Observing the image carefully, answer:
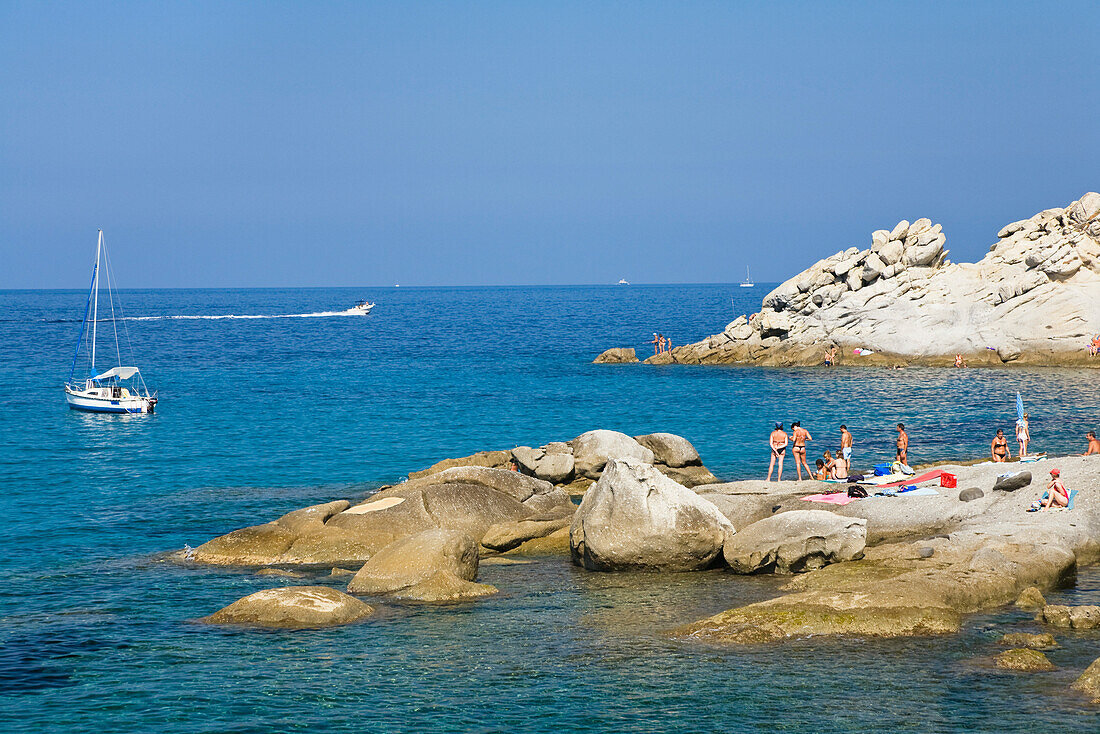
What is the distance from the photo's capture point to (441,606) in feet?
69.9

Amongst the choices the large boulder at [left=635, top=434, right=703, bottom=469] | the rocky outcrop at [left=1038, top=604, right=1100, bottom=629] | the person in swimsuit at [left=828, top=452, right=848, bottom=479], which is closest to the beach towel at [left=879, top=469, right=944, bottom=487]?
the person in swimsuit at [left=828, top=452, right=848, bottom=479]

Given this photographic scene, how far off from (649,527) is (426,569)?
5325 millimetres

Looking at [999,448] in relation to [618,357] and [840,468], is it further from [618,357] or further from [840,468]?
[618,357]

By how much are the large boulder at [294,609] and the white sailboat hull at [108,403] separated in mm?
38417

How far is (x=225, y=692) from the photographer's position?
54.5 feet

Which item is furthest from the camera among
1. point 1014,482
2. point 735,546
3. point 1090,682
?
point 1014,482

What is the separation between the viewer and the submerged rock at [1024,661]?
54.5ft

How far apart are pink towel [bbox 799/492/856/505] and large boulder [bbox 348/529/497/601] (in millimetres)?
Answer: 9866

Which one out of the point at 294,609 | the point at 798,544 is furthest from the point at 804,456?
the point at 294,609

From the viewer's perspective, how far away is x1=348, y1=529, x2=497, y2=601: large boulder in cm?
2200

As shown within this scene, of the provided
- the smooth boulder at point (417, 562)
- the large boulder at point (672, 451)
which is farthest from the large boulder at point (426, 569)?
the large boulder at point (672, 451)

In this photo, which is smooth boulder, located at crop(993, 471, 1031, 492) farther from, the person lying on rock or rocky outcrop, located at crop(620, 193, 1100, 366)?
rocky outcrop, located at crop(620, 193, 1100, 366)

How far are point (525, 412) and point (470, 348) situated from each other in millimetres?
48606

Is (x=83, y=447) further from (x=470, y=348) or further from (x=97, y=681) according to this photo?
(x=470, y=348)
